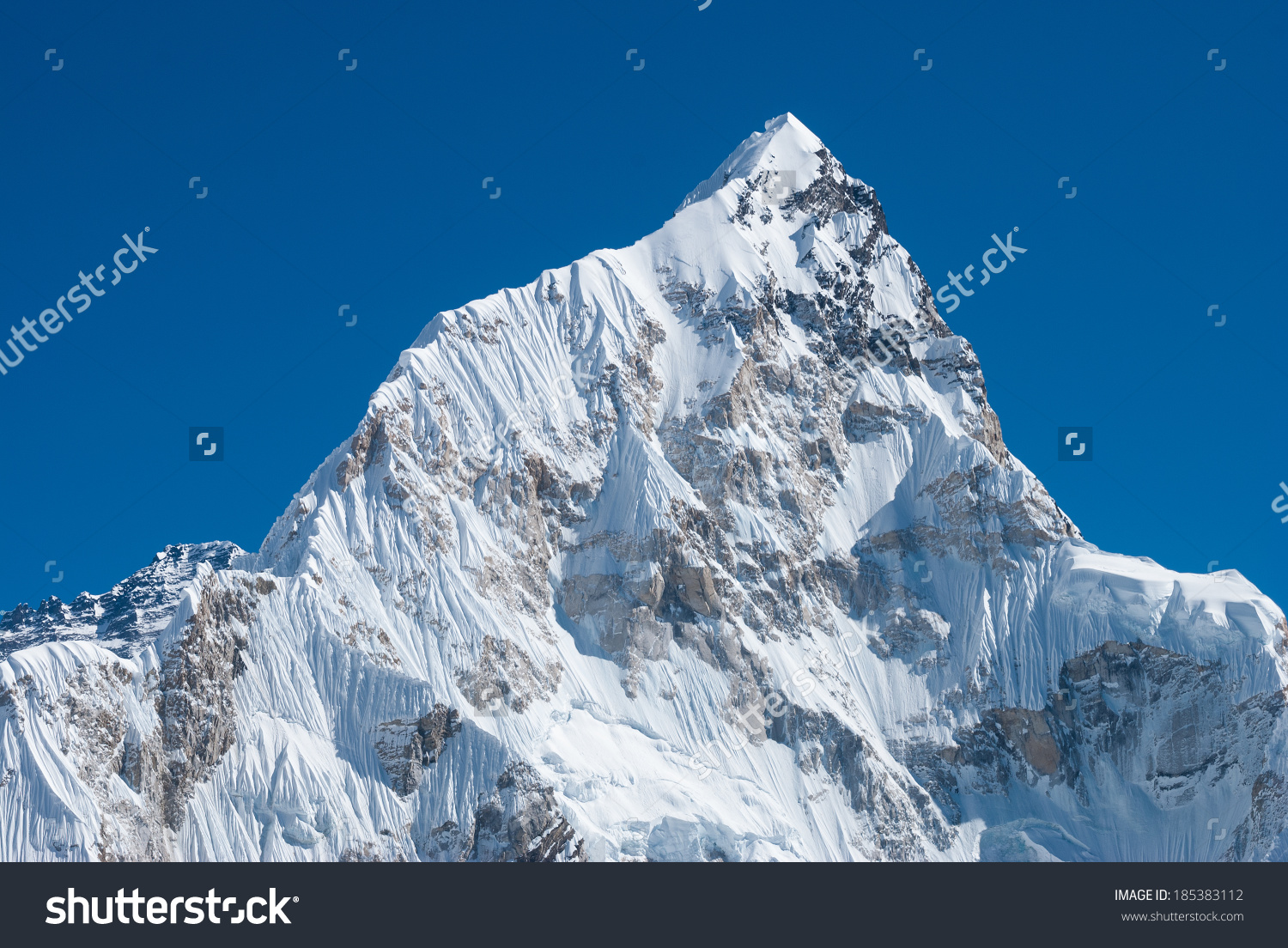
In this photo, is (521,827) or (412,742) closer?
(521,827)

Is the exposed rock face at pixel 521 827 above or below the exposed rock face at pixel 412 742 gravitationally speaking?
below

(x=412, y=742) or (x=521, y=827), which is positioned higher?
(x=412, y=742)

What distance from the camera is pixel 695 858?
180125 millimetres

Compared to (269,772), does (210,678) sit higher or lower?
higher

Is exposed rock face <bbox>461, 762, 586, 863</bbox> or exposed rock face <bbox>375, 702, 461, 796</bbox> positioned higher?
exposed rock face <bbox>375, 702, 461, 796</bbox>

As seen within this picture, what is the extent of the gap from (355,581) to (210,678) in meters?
25.9

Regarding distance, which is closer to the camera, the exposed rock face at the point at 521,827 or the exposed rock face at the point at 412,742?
the exposed rock face at the point at 521,827

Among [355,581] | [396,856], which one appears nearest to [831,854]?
[396,856]

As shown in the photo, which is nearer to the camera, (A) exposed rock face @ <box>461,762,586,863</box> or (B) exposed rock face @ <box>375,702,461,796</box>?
(A) exposed rock face @ <box>461,762,586,863</box>
